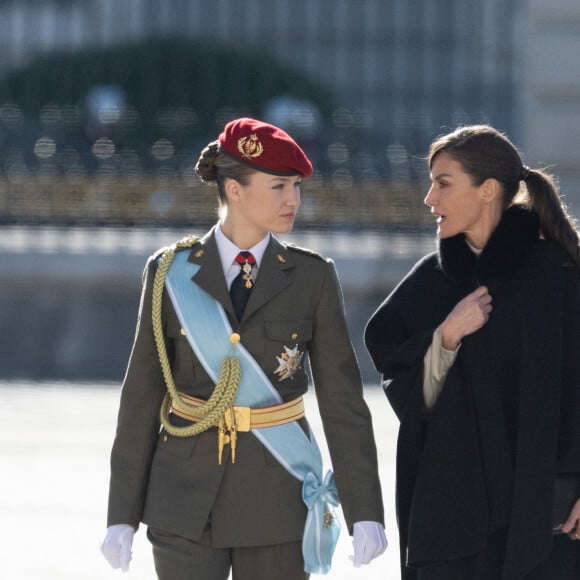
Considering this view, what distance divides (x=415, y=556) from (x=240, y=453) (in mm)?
534

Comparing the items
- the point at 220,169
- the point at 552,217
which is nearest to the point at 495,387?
the point at 552,217

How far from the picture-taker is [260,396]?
399cm

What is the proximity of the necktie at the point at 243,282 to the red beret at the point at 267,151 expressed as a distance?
0.24 metres

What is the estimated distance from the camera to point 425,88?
25000 millimetres

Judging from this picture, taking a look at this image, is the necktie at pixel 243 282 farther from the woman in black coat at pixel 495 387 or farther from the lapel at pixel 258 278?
the woman in black coat at pixel 495 387

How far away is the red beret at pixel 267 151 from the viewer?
13.0 ft

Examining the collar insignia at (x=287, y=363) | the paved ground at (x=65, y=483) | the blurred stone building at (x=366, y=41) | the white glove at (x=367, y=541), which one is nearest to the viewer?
the white glove at (x=367, y=541)

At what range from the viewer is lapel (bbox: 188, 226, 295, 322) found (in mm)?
3996

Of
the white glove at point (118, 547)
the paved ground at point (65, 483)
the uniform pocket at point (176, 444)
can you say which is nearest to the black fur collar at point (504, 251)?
the uniform pocket at point (176, 444)

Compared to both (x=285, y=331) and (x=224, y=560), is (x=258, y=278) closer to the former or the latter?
(x=285, y=331)

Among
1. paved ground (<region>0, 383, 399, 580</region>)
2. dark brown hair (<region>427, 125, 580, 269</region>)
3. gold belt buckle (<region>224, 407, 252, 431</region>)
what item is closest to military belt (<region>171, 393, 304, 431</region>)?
gold belt buckle (<region>224, 407, 252, 431</region>)

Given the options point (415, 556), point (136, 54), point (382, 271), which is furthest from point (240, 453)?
point (136, 54)

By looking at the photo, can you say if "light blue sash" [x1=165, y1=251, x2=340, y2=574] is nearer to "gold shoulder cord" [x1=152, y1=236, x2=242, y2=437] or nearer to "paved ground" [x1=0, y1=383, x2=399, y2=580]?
"gold shoulder cord" [x1=152, y1=236, x2=242, y2=437]

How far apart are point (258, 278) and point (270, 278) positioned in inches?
1.2
